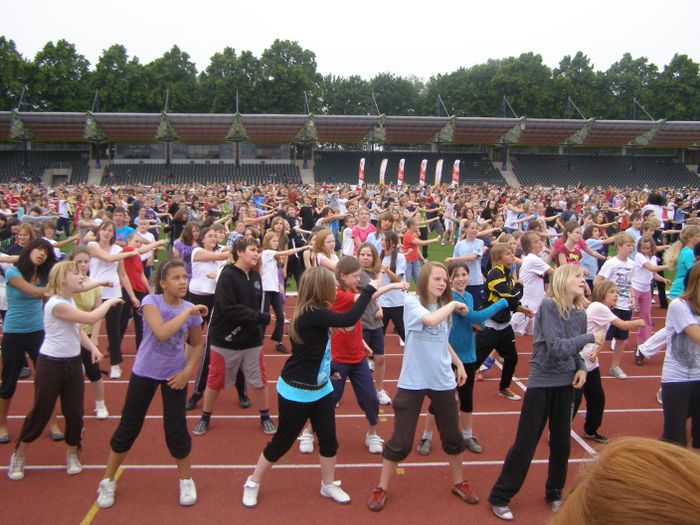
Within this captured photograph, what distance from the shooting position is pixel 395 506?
4.71m

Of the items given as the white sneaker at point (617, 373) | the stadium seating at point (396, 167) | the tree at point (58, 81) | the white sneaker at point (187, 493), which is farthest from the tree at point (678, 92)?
the white sneaker at point (187, 493)

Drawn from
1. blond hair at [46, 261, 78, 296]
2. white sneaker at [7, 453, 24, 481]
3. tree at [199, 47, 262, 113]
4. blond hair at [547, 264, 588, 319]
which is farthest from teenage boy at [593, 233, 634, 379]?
tree at [199, 47, 262, 113]

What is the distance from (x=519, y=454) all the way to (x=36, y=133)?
5368 cm

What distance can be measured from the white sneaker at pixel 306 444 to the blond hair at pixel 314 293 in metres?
1.76

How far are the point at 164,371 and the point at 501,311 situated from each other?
3.55m

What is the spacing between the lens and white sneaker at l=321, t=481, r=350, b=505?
471 cm

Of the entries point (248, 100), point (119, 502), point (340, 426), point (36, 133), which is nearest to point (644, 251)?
point (340, 426)

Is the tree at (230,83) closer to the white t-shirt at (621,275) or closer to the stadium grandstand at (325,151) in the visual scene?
the stadium grandstand at (325,151)

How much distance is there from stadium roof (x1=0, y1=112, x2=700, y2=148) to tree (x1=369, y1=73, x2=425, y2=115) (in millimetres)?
26055

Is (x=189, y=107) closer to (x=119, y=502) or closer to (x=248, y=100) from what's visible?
(x=248, y=100)

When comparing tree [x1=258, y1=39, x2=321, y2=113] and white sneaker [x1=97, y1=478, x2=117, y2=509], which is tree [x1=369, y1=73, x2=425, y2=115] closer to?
tree [x1=258, y1=39, x2=321, y2=113]

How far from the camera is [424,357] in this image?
4.47 meters

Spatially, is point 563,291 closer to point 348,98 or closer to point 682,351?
point 682,351

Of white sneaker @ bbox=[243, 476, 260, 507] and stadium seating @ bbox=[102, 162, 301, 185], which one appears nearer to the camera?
white sneaker @ bbox=[243, 476, 260, 507]
